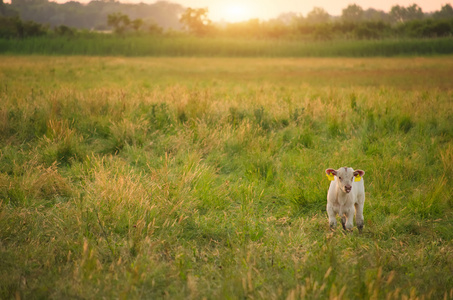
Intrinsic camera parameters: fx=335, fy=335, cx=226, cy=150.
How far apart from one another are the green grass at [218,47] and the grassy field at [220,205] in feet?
103

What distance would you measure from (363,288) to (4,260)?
3.37 metres

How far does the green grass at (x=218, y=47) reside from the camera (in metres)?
36.2

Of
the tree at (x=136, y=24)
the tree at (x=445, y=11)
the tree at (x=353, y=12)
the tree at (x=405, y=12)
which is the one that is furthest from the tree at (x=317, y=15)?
the tree at (x=136, y=24)

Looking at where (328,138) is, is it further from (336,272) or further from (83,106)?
(83,106)

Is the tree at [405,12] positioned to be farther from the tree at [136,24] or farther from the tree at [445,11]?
the tree at [136,24]

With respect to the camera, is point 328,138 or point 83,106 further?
A: point 83,106

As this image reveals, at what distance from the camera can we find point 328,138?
26.2ft

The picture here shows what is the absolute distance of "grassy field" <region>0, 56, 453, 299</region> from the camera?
3.03 m

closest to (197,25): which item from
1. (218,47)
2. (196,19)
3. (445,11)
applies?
(196,19)

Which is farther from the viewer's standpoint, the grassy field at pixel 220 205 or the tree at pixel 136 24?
the tree at pixel 136 24

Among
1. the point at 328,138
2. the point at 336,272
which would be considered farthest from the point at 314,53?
the point at 336,272

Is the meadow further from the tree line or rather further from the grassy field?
the grassy field

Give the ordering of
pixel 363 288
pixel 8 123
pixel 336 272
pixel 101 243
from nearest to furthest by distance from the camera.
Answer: pixel 363 288, pixel 336 272, pixel 101 243, pixel 8 123

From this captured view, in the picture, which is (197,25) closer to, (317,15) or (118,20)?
(118,20)
